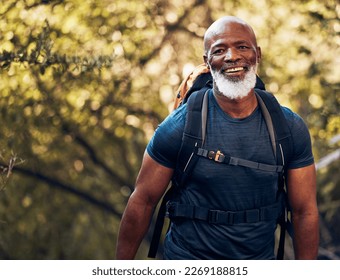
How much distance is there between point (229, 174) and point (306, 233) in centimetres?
56

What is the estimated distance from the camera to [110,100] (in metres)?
9.42

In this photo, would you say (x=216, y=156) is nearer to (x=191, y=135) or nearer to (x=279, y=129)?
(x=191, y=135)

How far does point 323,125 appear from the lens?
283 inches

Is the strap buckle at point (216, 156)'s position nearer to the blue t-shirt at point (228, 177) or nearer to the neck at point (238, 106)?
the blue t-shirt at point (228, 177)

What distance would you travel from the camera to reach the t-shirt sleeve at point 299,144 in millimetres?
3574

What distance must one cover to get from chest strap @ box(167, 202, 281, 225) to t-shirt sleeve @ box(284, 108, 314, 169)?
25cm

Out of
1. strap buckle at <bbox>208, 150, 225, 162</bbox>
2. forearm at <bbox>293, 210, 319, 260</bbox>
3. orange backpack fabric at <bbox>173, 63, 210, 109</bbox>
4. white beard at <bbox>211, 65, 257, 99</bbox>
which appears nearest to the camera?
strap buckle at <bbox>208, 150, 225, 162</bbox>

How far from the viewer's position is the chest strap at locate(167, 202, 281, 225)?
3.51 m

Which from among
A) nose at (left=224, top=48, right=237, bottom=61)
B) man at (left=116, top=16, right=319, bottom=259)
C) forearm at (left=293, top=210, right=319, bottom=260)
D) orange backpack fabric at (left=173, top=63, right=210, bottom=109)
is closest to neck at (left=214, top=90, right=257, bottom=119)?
man at (left=116, top=16, right=319, bottom=259)

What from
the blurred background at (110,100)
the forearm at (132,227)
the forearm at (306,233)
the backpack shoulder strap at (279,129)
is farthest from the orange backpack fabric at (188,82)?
the blurred background at (110,100)

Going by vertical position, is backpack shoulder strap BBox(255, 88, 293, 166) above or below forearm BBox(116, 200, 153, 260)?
above

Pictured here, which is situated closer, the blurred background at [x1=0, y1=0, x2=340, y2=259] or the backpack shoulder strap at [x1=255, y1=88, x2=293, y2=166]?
the backpack shoulder strap at [x1=255, y1=88, x2=293, y2=166]

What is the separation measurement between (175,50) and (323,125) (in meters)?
2.99

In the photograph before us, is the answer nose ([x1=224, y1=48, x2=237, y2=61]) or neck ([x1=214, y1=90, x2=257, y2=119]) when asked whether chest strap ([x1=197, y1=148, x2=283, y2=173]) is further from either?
nose ([x1=224, y1=48, x2=237, y2=61])
